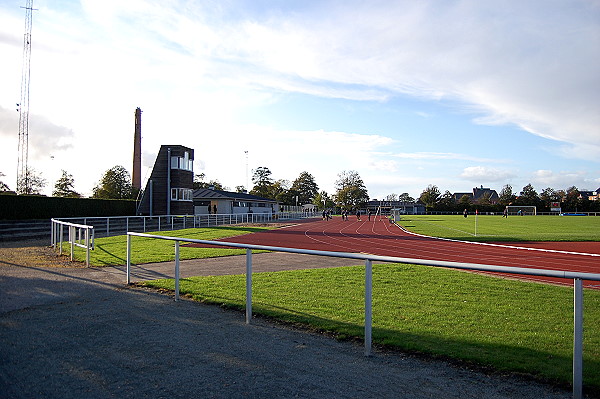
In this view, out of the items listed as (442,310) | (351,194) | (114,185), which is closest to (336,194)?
(351,194)

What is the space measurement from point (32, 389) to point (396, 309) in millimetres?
4925

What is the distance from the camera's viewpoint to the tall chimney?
6178 cm

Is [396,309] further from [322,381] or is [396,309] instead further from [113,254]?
[113,254]

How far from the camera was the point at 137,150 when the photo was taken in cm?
6212

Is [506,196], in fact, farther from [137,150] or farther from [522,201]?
[137,150]

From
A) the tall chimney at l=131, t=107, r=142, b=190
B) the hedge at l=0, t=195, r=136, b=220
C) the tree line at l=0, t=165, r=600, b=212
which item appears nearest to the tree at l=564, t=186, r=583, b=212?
the tree line at l=0, t=165, r=600, b=212

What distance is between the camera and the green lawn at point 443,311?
4.69 meters

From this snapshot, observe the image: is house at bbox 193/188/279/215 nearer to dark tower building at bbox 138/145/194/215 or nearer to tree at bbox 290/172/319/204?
dark tower building at bbox 138/145/194/215

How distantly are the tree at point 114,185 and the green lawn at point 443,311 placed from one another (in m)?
64.5

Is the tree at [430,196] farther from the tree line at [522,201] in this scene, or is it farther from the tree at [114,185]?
the tree at [114,185]

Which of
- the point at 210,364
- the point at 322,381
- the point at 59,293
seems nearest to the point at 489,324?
the point at 322,381

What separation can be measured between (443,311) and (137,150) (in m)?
61.3

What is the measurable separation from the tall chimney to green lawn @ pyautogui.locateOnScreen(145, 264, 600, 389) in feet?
184

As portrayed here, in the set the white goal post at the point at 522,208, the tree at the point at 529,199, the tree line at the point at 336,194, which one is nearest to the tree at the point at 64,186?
the tree line at the point at 336,194
